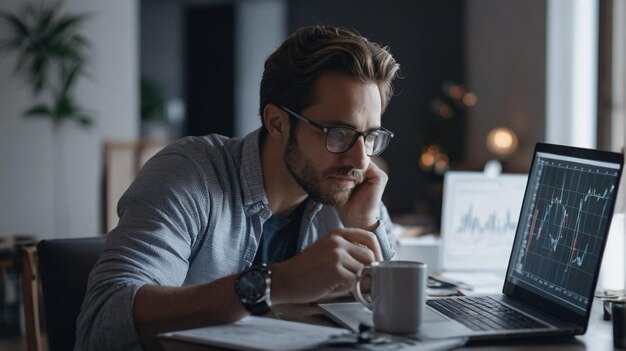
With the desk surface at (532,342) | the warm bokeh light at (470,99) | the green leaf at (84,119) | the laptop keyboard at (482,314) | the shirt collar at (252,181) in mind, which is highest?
the warm bokeh light at (470,99)

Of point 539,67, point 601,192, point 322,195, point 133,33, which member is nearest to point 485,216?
point 322,195

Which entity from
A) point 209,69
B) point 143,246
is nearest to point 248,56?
point 209,69

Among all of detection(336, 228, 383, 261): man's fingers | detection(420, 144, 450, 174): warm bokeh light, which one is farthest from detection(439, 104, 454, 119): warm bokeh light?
detection(336, 228, 383, 261): man's fingers

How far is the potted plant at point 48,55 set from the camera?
5.34 metres

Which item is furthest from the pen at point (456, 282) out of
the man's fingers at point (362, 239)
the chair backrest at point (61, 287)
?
the chair backrest at point (61, 287)

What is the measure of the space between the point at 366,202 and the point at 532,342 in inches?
26.4

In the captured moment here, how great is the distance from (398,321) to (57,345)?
0.79m

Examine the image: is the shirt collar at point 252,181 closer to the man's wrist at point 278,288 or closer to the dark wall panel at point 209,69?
the man's wrist at point 278,288

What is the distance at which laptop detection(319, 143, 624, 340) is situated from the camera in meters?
1.25

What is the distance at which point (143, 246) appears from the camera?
1454 millimetres

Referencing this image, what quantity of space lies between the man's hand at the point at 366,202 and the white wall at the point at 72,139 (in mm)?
4120

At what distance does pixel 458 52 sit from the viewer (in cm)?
695

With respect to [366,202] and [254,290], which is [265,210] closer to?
[366,202]

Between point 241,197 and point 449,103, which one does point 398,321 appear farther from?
point 449,103
